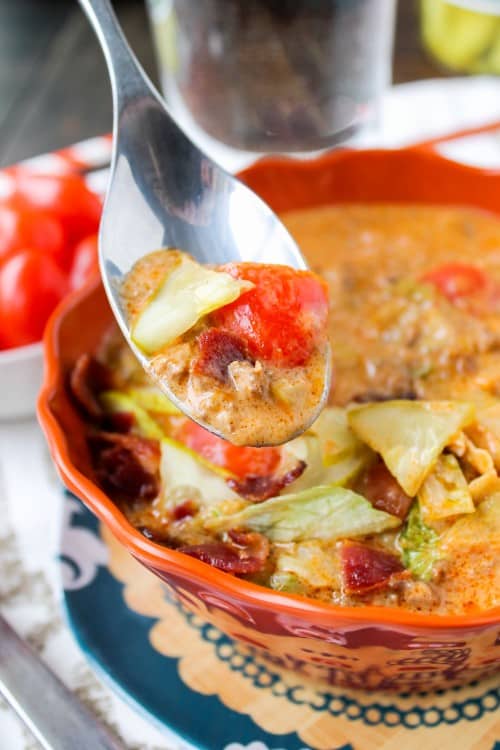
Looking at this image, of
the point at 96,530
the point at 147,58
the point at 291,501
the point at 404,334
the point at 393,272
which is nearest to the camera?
the point at 291,501

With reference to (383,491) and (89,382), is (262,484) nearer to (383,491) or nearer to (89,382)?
(383,491)

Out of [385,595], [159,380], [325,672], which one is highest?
[159,380]

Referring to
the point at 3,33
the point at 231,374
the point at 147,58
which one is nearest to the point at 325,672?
the point at 231,374

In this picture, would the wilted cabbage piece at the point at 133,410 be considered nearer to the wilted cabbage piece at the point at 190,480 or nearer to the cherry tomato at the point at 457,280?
the wilted cabbage piece at the point at 190,480

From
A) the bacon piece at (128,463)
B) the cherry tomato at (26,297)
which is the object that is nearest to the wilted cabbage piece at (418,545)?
the bacon piece at (128,463)

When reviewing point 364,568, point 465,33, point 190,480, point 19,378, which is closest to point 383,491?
point 364,568

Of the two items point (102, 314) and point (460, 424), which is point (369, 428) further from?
point (102, 314)

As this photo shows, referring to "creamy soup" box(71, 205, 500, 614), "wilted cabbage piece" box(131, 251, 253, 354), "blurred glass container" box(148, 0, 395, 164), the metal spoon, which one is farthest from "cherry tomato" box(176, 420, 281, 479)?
"blurred glass container" box(148, 0, 395, 164)
